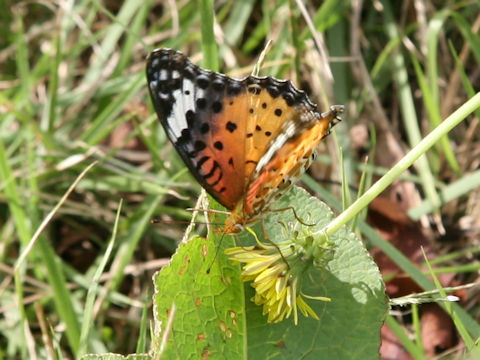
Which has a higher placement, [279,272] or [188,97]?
[188,97]

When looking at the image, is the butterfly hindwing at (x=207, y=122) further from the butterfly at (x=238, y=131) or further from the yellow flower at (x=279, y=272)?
the yellow flower at (x=279, y=272)

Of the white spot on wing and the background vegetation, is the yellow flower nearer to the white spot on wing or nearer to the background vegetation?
the white spot on wing

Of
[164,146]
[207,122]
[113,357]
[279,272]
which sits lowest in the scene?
[113,357]

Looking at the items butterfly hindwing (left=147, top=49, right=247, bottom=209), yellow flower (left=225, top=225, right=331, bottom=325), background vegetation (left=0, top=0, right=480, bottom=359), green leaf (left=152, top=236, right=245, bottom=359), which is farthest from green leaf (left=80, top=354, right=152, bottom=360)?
background vegetation (left=0, top=0, right=480, bottom=359)

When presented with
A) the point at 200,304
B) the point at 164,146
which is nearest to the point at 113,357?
the point at 200,304

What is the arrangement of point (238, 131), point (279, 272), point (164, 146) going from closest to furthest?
point (279, 272) → point (238, 131) → point (164, 146)

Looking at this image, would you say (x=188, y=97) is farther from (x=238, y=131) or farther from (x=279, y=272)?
(x=279, y=272)

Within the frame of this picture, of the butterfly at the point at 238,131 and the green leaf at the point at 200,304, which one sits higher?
the butterfly at the point at 238,131

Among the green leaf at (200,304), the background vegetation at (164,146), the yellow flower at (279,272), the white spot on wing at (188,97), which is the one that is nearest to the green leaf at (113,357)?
the green leaf at (200,304)

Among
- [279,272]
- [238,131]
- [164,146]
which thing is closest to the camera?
[279,272]
